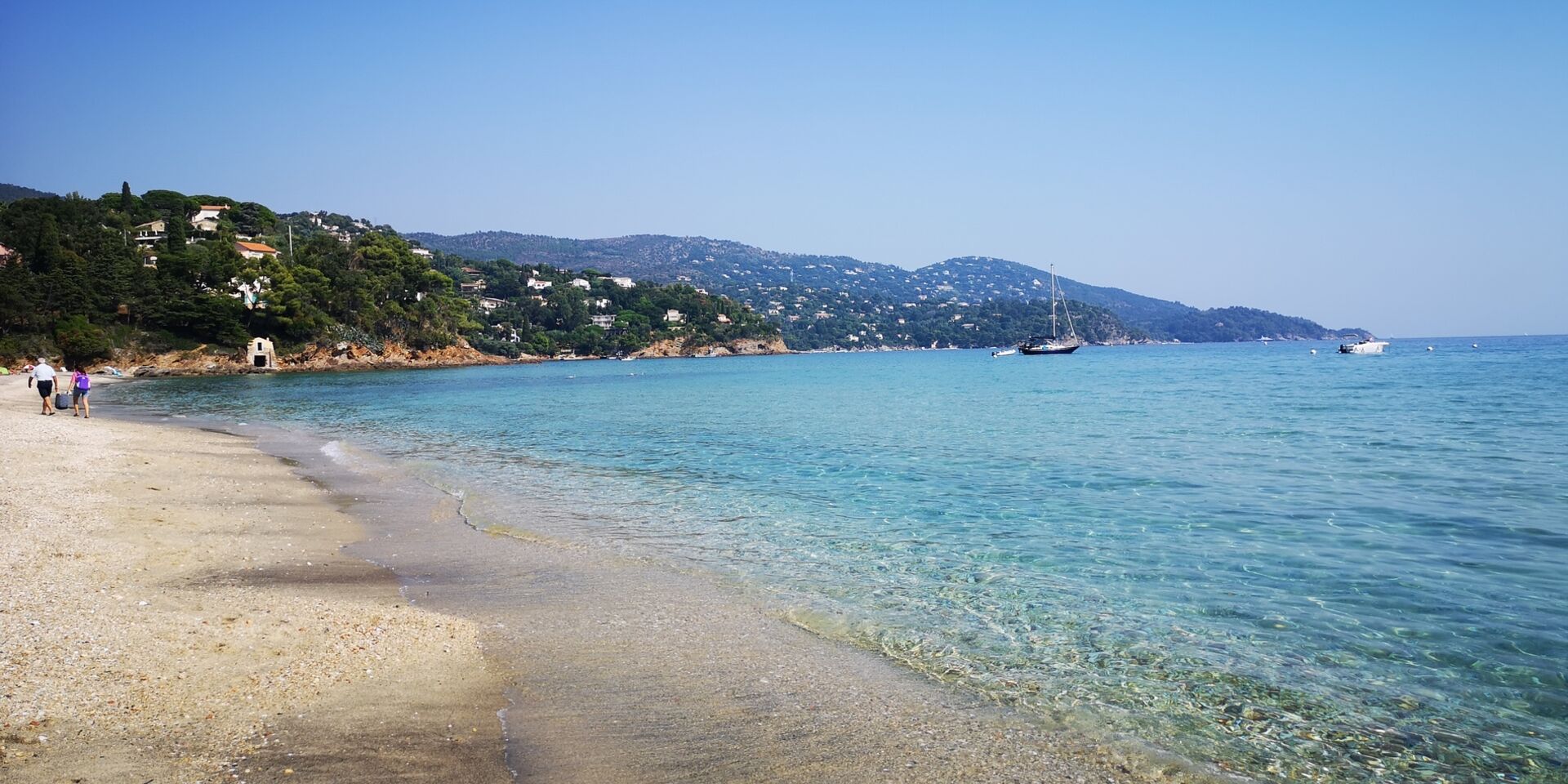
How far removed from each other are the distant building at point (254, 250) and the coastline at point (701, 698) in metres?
108

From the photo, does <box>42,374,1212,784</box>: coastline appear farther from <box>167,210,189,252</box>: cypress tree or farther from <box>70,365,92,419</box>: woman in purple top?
<box>167,210,189,252</box>: cypress tree

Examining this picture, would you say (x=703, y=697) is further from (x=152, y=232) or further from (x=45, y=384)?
(x=152, y=232)

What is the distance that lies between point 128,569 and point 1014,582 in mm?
9295

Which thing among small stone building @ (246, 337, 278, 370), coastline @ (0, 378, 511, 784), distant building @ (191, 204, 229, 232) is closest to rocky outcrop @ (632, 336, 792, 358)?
distant building @ (191, 204, 229, 232)

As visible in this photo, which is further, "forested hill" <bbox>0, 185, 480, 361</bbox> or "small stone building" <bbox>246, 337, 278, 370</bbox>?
"small stone building" <bbox>246, 337, 278, 370</bbox>

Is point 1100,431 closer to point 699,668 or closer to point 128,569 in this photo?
point 699,668

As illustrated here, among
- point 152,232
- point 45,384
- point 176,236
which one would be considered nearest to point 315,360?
point 176,236

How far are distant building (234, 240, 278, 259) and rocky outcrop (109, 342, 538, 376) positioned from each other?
45.3ft

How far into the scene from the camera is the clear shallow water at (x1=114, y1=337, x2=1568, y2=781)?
606cm

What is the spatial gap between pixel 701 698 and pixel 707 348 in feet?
587

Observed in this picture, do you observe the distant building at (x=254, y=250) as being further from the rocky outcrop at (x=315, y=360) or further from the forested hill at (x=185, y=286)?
the rocky outcrop at (x=315, y=360)

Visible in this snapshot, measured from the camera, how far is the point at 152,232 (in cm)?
11000

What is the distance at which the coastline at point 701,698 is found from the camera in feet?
16.5

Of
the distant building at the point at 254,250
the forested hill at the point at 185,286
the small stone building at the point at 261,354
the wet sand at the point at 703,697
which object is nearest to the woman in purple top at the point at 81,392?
the wet sand at the point at 703,697
